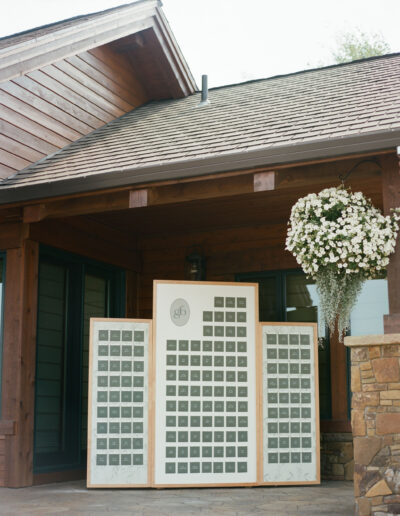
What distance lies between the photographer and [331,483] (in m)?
6.77

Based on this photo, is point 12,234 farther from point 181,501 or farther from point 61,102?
point 181,501

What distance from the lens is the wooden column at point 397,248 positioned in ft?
15.6

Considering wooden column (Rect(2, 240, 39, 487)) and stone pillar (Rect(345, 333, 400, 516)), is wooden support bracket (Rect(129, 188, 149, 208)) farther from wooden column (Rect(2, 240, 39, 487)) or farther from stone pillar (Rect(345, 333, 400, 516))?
stone pillar (Rect(345, 333, 400, 516))

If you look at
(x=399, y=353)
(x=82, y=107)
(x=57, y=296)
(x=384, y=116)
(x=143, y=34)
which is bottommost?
(x=399, y=353)

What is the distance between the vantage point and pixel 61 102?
8039 millimetres

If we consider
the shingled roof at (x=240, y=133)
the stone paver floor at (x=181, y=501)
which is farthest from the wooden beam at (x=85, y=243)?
the stone paver floor at (x=181, y=501)

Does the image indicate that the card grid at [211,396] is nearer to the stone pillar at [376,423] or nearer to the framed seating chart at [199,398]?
the framed seating chart at [199,398]

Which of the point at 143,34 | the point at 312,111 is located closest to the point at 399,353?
the point at 312,111

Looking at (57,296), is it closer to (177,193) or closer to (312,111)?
(177,193)

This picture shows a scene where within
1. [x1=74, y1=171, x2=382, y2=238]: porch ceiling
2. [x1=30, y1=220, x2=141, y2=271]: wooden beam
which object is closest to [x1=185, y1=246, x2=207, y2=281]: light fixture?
[x1=74, y1=171, x2=382, y2=238]: porch ceiling

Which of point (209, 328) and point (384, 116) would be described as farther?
point (209, 328)

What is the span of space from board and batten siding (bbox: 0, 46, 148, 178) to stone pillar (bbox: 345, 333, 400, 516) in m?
4.03

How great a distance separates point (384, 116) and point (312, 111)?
1175mm

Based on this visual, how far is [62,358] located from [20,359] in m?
0.81
